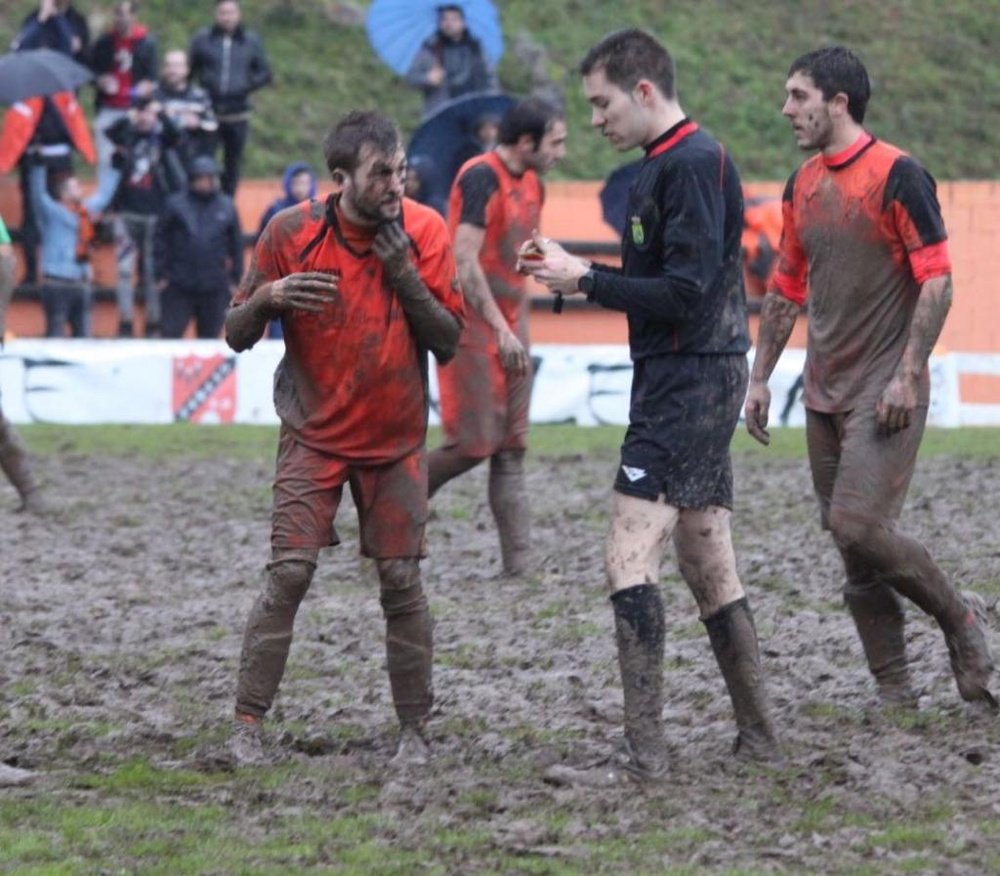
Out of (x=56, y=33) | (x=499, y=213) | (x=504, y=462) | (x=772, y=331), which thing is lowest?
(x=504, y=462)

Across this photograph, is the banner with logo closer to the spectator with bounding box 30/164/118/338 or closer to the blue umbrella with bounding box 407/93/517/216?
the spectator with bounding box 30/164/118/338

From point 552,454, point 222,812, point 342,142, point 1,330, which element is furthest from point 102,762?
point 552,454

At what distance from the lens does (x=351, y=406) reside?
21.5 ft

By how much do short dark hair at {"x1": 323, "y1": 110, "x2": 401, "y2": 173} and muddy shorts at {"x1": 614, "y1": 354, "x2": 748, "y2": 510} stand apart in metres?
1.05

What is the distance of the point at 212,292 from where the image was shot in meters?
18.9

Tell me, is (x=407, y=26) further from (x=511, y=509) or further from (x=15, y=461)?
(x=511, y=509)

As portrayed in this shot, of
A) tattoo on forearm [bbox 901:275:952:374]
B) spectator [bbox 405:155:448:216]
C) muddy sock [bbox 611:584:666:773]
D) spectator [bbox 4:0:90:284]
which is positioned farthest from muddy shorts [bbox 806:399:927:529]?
spectator [bbox 4:0:90:284]

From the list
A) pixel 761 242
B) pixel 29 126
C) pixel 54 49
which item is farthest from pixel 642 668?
pixel 761 242

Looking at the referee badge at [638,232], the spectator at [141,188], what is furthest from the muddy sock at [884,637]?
the spectator at [141,188]

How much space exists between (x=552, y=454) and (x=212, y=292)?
4655 mm

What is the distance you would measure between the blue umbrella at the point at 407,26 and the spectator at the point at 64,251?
116 inches

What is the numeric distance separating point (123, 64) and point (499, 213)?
33.3ft

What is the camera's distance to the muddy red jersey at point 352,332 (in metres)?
6.48

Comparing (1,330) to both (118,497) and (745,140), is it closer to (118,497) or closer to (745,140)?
(118,497)
